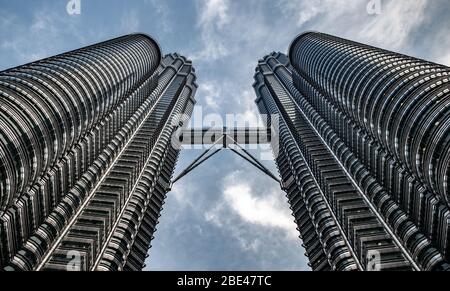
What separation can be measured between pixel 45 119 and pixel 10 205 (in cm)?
1280

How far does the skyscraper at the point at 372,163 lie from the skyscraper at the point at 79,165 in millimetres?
40548

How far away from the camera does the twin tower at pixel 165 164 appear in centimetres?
5362

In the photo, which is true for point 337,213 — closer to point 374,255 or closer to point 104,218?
point 374,255

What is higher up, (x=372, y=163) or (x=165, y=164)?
(x=165, y=164)

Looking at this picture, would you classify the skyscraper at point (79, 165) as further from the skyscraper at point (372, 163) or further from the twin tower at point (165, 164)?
the skyscraper at point (372, 163)

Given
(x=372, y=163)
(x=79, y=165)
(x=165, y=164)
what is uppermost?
(x=165, y=164)

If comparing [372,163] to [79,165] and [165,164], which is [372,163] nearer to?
[79,165]

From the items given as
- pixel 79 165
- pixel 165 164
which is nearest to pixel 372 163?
pixel 79 165

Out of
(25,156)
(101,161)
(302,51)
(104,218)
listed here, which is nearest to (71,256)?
(104,218)

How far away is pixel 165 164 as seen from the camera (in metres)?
119

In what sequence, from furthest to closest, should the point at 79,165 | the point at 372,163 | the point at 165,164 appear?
the point at 165,164 < the point at 372,163 < the point at 79,165

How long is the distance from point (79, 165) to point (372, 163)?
61.1 m

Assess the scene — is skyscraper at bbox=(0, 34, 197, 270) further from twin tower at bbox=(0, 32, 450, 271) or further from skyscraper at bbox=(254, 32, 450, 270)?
skyscraper at bbox=(254, 32, 450, 270)

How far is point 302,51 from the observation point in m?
131
